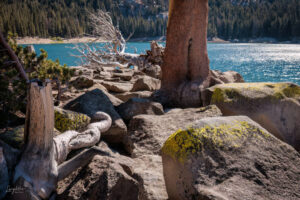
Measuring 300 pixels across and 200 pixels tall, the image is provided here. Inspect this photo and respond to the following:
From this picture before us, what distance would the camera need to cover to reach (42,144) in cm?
238

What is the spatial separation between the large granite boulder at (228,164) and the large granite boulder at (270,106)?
6.23 feet

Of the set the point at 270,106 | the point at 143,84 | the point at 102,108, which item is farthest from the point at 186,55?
the point at 102,108

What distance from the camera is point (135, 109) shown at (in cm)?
470

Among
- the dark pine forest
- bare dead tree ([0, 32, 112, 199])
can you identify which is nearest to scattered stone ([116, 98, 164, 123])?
bare dead tree ([0, 32, 112, 199])


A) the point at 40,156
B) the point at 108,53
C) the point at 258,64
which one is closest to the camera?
the point at 40,156

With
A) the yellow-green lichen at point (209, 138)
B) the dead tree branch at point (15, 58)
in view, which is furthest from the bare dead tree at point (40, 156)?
the dead tree branch at point (15, 58)

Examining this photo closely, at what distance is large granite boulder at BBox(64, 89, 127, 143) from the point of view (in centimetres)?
Answer: 393

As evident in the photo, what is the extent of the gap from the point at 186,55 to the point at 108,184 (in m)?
4.72

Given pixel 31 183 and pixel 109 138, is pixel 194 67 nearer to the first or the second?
pixel 109 138

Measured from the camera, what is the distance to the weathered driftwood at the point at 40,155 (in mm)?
2225

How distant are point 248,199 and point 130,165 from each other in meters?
1.40

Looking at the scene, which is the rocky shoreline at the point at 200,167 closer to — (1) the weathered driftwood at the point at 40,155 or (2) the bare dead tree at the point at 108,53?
(1) the weathered driftwood at the point at 40,155

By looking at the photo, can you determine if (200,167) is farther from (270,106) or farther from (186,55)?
(186,55)

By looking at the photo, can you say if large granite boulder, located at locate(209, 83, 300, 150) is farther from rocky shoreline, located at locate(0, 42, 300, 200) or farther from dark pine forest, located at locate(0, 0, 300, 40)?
dark pine forest, located at locate(0, 0, 300, 40)
